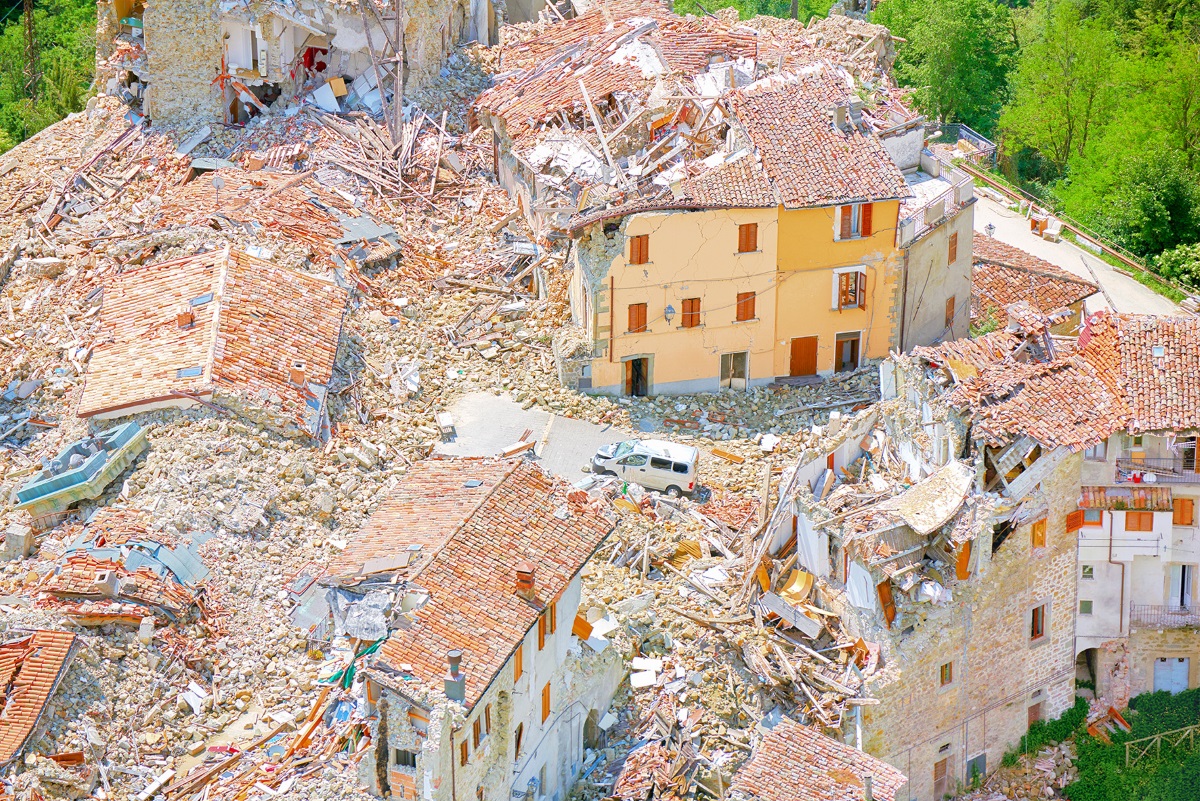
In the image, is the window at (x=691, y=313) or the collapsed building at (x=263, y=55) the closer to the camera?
the window at (x=691, y=313)

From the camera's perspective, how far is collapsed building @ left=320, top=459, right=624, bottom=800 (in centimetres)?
4266

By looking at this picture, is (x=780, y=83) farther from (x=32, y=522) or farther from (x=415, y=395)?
(x=32, y=522)

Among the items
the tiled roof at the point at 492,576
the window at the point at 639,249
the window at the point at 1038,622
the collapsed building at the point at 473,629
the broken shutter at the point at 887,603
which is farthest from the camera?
the window at the point at 639,249

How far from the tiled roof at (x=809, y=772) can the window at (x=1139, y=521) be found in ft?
29.2

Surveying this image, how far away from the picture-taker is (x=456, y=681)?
42.5 metres

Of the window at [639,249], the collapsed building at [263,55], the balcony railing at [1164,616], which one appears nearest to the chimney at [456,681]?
the balcony railing at [1164,616]

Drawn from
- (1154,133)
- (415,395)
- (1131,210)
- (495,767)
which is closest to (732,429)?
(415,395)

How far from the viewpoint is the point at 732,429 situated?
6231 cm

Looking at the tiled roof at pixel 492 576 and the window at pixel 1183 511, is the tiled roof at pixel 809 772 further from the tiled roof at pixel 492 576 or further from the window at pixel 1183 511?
the window at pixel 1183 511

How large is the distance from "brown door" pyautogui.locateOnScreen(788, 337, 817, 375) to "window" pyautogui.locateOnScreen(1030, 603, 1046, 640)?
14.5 m

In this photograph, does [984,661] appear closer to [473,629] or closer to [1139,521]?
[1139,521]

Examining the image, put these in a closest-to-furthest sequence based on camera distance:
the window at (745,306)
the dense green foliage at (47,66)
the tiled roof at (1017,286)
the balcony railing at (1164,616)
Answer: the balcony railing at (1164,616) < the window at (745,306) < the tiled roof at (1017,286) < the dense green foliage at (47,66)

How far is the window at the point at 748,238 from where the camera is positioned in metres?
62.4

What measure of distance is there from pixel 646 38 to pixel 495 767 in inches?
1342
